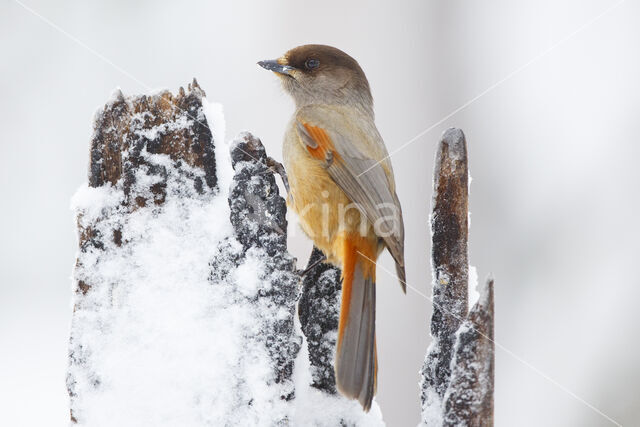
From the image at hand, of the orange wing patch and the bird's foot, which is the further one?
the orange wing patch

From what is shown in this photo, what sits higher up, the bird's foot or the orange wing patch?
the orange wing patch

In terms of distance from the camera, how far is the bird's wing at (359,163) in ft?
10.3

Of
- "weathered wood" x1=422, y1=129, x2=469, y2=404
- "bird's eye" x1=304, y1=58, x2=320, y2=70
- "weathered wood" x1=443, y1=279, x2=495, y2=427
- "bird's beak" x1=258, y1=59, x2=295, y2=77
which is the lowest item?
"weathered wood" x1=443, y1=279, x2=495, y2=427

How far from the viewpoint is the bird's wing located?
315 cm

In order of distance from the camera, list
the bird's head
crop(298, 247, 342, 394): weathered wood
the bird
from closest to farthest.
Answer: crop(298, 247, 342, 394): weathered wood < the bird < the bird's head

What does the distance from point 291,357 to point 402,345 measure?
4.45 m

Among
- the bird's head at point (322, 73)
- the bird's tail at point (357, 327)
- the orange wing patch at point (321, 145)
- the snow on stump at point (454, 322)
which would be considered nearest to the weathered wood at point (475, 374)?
the snow on stump at point (454, 322)

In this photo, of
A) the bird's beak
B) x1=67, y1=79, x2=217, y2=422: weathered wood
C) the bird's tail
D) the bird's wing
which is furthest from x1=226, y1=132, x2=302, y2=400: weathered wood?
the bird's beak

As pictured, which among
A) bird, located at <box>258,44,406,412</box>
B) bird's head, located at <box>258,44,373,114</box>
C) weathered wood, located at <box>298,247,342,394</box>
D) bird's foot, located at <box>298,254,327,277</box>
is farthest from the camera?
bird's head, located at <box>258,44,373,114</box>

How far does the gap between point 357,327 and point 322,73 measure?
1.94 meters

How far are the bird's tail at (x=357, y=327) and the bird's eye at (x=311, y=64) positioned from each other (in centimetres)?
124

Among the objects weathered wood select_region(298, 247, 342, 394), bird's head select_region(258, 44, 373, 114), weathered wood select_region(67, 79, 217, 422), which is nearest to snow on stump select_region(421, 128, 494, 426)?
weathered wood select_region(298, 247, 342, 394)

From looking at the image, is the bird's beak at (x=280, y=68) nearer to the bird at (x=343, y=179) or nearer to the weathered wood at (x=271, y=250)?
the bird at (x=343, y=179)

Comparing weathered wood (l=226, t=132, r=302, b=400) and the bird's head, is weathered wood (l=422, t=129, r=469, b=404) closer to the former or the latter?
Result: weathered wood (l=226, t=132, r=302, b=400)
